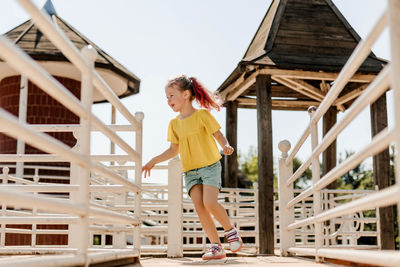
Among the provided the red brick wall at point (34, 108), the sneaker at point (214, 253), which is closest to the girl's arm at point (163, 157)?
the sneaker at point (214, 253)

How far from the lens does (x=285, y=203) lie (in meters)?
6.08

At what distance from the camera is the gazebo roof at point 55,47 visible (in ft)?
45.4

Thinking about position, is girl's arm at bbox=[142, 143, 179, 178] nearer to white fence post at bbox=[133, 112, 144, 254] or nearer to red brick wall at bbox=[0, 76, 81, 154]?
white fence post at bbox=[133, 112, 144, 254]

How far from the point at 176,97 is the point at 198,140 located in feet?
1.60

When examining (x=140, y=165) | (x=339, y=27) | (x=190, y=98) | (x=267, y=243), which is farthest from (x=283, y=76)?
(x=140, y=165)

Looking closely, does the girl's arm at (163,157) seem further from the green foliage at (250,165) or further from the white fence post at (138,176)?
the green foliage at (250,165)

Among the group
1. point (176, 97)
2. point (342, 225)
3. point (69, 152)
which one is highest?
point (176, 97)

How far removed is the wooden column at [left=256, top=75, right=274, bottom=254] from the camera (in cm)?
870

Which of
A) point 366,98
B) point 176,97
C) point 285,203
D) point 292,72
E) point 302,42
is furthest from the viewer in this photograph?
point 302,42

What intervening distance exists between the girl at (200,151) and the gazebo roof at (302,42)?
4.18 metres

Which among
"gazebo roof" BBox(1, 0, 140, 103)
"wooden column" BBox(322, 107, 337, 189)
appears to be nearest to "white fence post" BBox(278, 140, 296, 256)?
"wooden column" BBox(322, 107, 337, 189)

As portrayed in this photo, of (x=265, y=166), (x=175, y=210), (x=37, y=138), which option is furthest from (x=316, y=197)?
(x=265, y=166)

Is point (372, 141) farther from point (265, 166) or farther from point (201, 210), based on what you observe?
point (265, 166)

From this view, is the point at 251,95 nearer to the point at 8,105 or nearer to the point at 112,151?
the point at 112,151
